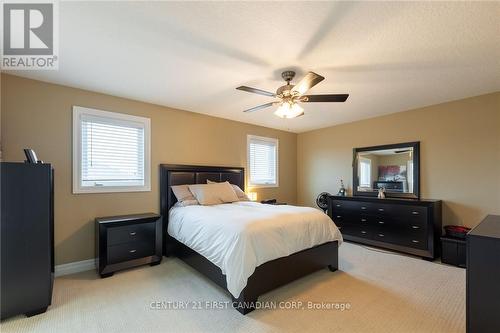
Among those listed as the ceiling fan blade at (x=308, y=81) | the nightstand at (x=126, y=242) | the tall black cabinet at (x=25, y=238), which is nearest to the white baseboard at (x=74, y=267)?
the nightstand at (x=126, y=242)

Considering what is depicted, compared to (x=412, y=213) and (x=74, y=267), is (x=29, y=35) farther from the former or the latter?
(x=412, y=213)

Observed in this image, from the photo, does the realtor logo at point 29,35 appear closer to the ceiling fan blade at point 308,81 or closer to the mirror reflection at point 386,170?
the ceiling fan blade at point 308,81

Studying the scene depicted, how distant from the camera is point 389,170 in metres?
4.54

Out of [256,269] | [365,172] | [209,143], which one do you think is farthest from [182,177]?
[365,172]

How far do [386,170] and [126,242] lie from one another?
4.72 meters

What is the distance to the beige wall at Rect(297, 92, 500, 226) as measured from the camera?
3.42m

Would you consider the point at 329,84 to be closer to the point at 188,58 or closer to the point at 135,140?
the point at 188,58

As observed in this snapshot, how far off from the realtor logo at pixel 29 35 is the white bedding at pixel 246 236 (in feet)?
7.70

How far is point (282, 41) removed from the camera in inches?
83.0

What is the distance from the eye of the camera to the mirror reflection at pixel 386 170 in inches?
169

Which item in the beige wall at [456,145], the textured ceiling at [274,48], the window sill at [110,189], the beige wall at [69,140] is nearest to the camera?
the textured ceiling at [274,48]

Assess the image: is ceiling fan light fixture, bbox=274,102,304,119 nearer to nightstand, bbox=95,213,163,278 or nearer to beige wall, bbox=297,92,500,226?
nightstand, bbox=95,213,163,278

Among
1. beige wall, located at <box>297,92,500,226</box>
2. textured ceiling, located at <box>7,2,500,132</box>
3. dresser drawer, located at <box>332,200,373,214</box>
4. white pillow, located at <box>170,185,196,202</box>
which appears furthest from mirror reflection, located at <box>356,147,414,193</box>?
white pillow, located at <box>170,185,196,202</box>

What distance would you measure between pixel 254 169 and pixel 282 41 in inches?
137
